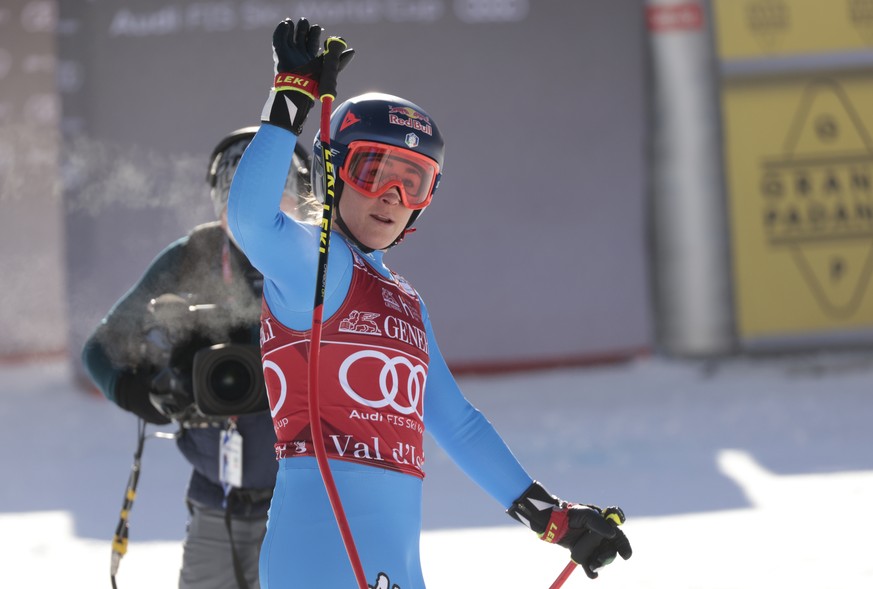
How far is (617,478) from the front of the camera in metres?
6.59

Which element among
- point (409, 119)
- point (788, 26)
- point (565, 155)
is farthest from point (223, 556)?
point (788, 26)

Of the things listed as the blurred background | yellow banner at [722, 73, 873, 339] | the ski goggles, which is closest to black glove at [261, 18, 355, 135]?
the ski goggles

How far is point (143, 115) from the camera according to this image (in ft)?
30.3

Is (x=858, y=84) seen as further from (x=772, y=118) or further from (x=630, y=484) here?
(x=630, y=484)

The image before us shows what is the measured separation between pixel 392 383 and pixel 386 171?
0.45 meters

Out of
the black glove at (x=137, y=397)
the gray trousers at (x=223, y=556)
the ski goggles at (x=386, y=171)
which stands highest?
the ski goggles at (x=386, y=171)

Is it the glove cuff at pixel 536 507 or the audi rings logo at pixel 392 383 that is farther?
the glove cuff at pixel 536 507

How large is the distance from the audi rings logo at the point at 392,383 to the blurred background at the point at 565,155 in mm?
6863

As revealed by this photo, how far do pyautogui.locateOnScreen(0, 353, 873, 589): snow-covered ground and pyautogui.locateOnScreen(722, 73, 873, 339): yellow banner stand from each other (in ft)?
1.45

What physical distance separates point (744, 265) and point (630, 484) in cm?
350

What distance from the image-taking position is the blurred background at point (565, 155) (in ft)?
30.2

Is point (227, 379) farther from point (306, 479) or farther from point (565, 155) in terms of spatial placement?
point (565, 155)

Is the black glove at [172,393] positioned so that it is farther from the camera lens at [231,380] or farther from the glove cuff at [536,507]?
the glove cuff at [536,507]

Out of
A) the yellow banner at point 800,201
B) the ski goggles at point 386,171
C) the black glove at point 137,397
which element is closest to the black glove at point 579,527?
the ski goggles at point 386,171
